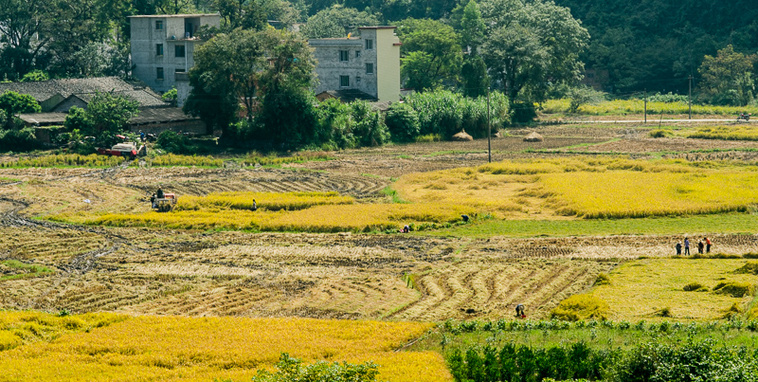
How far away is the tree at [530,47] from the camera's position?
9931cm

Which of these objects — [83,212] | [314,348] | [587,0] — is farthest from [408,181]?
[587,0]

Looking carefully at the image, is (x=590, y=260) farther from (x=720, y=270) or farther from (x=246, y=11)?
(x=246, y=11)

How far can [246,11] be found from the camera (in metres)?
89.2

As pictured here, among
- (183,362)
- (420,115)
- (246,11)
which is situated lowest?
(183,362)

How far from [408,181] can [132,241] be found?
72.7ft

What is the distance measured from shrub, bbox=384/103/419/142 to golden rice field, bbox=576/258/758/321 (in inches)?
1847

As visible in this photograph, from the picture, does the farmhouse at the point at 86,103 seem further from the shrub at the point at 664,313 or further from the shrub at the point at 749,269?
the shrub at the point at 664,313

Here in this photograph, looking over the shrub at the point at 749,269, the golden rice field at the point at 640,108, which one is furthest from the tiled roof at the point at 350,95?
the shrub at the point at 749,269

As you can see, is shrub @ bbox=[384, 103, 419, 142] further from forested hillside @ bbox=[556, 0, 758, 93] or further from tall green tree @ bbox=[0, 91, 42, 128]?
forested hillside @ bbox=[556, 0, 758, 93]

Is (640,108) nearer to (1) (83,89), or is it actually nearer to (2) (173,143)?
(2) (173,143)

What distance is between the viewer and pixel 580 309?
1212 inches

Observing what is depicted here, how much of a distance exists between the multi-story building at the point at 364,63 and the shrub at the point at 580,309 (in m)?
61.0

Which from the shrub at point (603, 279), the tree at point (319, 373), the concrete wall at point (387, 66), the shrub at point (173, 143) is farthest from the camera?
the concrete wall at point (387, 66)

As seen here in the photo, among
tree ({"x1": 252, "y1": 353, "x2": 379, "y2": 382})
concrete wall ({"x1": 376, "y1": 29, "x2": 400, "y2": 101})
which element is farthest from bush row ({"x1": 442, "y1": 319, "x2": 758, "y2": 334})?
concrete wall ({"x1": 376, "y1": 29, "x2": 400, "y2": 101})
